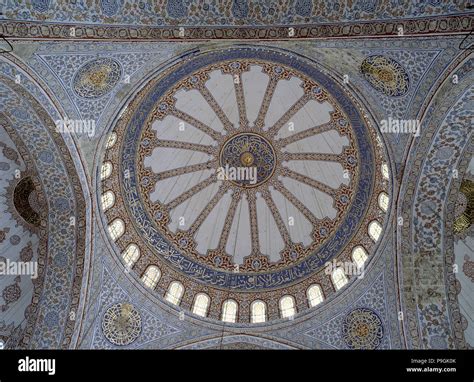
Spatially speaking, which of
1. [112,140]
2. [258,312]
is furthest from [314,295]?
[112,140]

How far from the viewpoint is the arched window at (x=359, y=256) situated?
1221cm

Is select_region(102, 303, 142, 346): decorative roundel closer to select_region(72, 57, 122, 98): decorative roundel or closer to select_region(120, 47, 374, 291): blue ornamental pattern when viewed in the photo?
select_region(120, 47, 374, 291): blue ornamental pattern

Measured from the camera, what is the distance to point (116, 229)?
12.5 meters

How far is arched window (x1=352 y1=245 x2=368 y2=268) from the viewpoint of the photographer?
12.2 metres

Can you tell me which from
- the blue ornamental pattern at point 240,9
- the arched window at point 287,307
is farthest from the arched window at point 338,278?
the blue ornamental pattern at point 240,9

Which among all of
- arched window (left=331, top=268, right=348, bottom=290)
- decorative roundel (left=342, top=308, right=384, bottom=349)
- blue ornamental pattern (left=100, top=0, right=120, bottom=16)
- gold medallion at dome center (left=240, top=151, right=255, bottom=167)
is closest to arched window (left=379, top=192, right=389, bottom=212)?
arched window (left=331, top=268, right=348, bottom=290)

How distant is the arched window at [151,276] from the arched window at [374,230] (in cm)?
500

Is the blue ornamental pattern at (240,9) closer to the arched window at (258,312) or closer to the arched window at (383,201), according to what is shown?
the arched window at (383,201)

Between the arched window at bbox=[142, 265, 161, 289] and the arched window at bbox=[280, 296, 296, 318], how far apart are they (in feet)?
9.78

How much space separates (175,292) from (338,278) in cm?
381

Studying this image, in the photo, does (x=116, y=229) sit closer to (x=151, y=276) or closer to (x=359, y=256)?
(x=151, y=276)

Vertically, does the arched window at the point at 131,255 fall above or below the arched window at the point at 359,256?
above

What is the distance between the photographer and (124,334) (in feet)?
39.1
